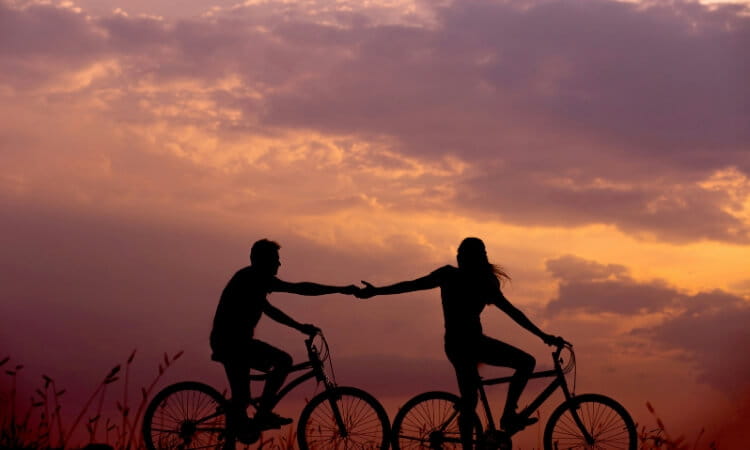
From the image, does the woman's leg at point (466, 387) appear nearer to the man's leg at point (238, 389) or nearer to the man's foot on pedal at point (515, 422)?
the man's foot on pedal at point (515, 422)

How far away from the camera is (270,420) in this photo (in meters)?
11.5

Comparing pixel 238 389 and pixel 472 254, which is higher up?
pixel 472 254

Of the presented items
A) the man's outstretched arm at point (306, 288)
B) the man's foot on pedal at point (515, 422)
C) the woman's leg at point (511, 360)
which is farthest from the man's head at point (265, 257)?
the man's foot on pedal at point (515, 422)

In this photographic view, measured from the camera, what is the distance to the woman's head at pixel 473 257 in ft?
35.4

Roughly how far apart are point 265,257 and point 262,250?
0.09 metres

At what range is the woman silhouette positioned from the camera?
10.9 m

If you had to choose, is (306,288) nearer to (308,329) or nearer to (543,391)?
(308,329)

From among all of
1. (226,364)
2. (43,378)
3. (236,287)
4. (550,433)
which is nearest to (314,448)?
(226,364)

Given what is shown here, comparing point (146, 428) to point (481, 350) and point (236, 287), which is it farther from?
point (481, 350)

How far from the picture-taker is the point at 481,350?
11.0 metres

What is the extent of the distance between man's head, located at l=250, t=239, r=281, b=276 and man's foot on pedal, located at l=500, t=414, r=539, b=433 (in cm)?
337

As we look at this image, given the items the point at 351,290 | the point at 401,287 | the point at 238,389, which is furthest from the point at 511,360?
the point at 238,389

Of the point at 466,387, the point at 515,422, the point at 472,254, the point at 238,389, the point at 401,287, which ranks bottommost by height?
the point at 515,422

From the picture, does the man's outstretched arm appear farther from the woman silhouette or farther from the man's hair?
the woman silhouette
